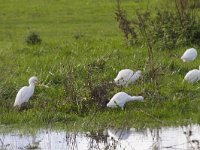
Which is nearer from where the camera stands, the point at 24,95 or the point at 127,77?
the point at 24,95

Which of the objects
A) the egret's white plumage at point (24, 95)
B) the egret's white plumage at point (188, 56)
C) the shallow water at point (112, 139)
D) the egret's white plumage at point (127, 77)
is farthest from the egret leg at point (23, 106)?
the egret's white plumage at point (188, 56)

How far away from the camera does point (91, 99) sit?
11383 millimetres

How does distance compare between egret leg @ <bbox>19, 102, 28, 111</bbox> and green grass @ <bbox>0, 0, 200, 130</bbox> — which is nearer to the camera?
green grass @ <bbox>0, 0, 200, 130</bbox>

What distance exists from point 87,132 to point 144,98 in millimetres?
1681

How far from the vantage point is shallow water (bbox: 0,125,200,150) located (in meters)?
9.48

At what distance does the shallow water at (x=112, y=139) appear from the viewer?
9.48 meters

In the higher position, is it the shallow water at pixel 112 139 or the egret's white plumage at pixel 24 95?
the egret's white plumage at pixel 24 95

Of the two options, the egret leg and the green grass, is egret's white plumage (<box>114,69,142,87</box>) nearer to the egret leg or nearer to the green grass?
the green grass

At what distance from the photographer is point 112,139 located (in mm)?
9664

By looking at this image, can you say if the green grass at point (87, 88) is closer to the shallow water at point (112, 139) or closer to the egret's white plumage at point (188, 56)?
the egret's white plumage at point (188, 56)

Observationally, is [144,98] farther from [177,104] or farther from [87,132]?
[87,132]

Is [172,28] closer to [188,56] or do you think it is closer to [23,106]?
[188,56]

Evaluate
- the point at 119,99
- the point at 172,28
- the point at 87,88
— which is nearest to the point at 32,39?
the point at 172,28

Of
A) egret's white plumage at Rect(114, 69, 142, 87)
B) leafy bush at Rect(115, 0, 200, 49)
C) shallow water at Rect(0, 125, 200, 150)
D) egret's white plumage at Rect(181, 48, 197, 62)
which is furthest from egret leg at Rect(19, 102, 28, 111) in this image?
leafy bush at Rect(115, 0, 200, 49)
